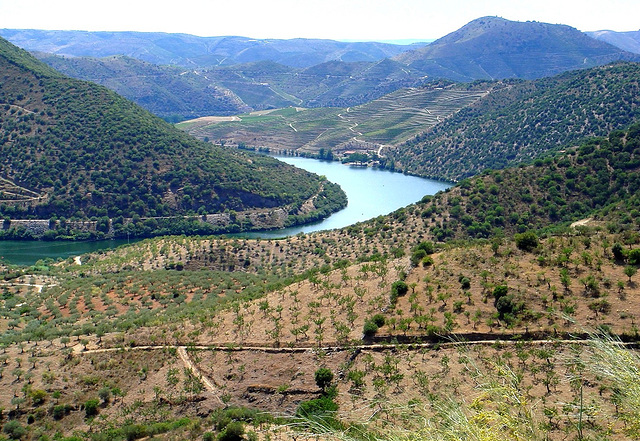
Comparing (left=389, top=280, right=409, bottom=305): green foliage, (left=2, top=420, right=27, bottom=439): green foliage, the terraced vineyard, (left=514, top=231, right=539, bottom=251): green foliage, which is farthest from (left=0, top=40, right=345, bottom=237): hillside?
(left=514, top=231, right=539, bottom=251): green foliage

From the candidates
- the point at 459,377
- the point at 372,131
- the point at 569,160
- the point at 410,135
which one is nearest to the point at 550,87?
the point at 410,135

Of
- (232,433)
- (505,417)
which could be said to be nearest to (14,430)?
(232,433)

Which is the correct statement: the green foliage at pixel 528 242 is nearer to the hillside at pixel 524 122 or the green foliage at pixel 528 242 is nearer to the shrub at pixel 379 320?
the shrub at pixel 379 320

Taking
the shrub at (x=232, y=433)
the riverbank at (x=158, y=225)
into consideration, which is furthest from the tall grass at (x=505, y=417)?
the riverbank at (x=158, y=225)

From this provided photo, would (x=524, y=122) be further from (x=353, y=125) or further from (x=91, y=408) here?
(x=91, y=408)

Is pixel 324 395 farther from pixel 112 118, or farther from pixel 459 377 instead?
pixel 112 118

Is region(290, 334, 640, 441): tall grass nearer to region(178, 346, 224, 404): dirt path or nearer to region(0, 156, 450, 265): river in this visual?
region(178, 346, 224, 404): dirt path

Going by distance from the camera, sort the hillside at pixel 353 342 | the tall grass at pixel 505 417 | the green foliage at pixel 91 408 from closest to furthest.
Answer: the tall grass at pixel 505 417 < the hillside at pixel 353 342 < the green foliage at pixel 91 408
